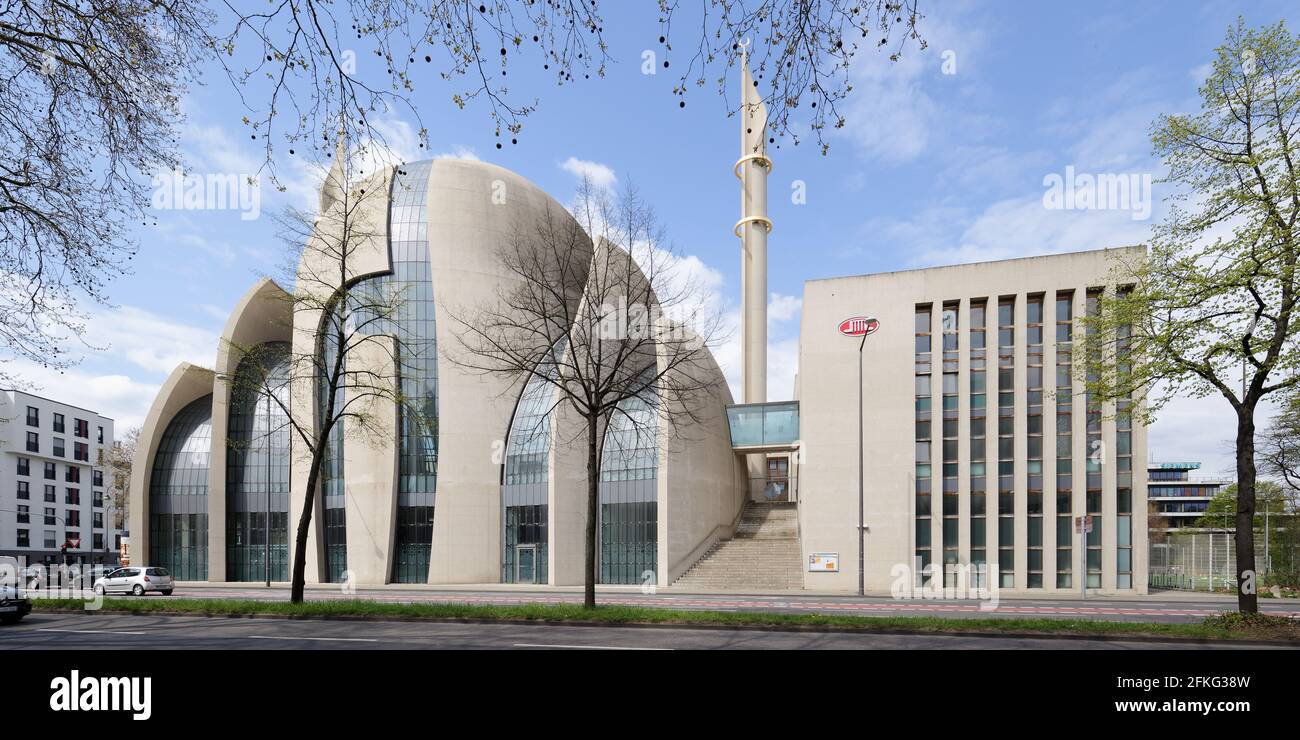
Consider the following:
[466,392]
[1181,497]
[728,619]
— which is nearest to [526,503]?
[466,392]

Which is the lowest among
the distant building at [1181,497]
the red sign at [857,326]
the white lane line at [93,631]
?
the distant building at [1181,497]

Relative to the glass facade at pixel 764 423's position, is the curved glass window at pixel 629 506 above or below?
below

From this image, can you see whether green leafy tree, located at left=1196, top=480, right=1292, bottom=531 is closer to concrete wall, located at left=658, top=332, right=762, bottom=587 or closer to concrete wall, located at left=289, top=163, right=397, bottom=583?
concrete wall, located at left=658, top=332, right=762, bottom=587

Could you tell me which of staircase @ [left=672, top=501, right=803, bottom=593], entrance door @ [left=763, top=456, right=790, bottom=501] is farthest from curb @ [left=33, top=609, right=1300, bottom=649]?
entrance door @ [left=763, top=456, right=790, bottom=501]

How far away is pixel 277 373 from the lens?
4731 centimetres

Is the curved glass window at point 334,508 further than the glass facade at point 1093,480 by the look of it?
Yes

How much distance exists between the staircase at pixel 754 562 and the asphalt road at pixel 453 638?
691 inches

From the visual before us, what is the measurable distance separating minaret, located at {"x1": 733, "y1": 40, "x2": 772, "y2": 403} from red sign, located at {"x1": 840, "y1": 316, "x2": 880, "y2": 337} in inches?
686

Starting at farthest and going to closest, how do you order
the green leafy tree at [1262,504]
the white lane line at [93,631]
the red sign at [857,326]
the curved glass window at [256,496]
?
the curved glass window at [256,496]
the green leafy tree at [1262,504]
the red sign at [857,326]
the white lane line at [93,631]

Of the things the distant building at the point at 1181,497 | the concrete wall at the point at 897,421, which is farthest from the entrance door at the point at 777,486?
the distant building at the point at 1181,497

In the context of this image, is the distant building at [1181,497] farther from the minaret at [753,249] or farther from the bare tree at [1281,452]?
the minaret at [753,249]

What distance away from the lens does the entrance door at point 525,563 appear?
129 ft

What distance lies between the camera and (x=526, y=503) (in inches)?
1572
